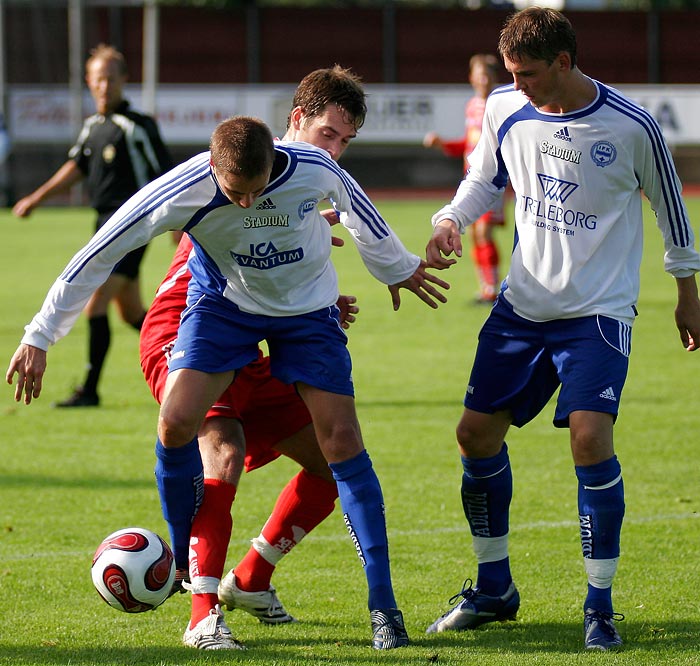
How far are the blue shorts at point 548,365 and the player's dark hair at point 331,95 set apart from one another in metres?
0.91

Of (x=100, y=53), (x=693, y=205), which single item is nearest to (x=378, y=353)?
(x=100, y=53)

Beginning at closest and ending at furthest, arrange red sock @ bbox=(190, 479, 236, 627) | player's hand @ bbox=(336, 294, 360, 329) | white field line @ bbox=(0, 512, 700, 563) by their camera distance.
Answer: red sock @ bbox=(190, 479, 236, 627)
player's hand @ bbox=(336, 294, 360, 329)
white field line @ bbox=(0, 512, 700, 563)

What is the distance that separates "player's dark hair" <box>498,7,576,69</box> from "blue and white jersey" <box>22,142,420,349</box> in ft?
2.47

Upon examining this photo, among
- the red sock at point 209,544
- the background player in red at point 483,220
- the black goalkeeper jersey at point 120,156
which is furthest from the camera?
the background player in red at point 483,220

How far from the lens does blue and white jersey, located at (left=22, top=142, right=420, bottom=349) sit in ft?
14.1

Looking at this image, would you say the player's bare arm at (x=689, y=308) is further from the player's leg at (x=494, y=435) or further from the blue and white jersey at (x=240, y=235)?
the blue and white jersey at (x=240, y=235)

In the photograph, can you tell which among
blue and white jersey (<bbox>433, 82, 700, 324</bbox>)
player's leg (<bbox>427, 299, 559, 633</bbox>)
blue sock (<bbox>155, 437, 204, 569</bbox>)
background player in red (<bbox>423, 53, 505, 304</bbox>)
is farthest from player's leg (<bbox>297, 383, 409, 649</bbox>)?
background player in red (<bbox>423, 53, 505, 304</bbox>)

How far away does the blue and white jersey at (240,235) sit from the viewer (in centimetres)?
429

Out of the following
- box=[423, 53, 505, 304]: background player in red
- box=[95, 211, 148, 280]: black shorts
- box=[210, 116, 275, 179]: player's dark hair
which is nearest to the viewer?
box=[210, 116, 275, 179]: player's dark hair

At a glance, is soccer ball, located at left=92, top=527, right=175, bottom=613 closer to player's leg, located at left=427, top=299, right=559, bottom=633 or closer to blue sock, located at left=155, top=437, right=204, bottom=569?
blue sock, located at left=155, top=437, right=204, bottom=569

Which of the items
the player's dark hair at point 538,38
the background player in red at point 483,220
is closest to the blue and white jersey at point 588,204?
the player's dark hair at point 538,38

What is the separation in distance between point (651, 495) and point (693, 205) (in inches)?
856

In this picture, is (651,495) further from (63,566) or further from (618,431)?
(63,566)

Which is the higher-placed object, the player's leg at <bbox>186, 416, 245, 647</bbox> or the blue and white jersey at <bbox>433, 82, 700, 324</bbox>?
the blue and white jersey at <bbox>433, 82, 700, 324</bbox>
